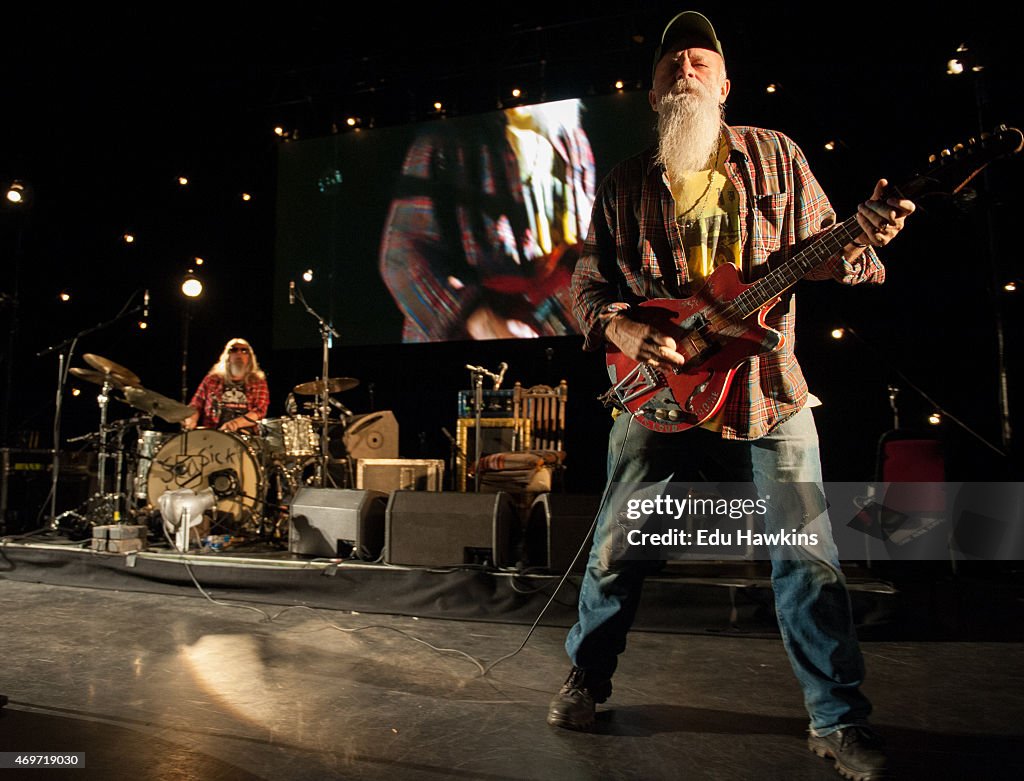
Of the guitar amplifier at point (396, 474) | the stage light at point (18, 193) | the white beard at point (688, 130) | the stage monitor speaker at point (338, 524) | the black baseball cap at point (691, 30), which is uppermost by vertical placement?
the stage light at point (18, 193)

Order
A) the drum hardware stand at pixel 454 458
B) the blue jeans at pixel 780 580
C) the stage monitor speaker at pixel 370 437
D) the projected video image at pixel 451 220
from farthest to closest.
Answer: the projected video image at pixel 451 220 → the drum hardware stand at pixel 454 458 → the stage monitor speaker at pixel 370 437 → the blue jeans at pixel 780 580

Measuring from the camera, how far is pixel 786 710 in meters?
2.03

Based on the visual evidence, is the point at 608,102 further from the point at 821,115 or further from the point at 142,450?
the point at 142,450

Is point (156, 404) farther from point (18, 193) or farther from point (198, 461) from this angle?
point (18, 193)

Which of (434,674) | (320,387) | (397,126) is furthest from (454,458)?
(434,674)

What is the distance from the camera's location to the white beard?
1.90 metres

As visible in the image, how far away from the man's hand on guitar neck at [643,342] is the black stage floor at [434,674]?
3.15ft

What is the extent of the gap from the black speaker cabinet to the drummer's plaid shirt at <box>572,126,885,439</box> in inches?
72.2

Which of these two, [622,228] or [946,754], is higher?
[622,228]

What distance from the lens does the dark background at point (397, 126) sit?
548 centimetres

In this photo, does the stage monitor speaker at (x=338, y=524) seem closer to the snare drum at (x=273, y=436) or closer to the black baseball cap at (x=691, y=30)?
the snare drum at (x=273, y=436)

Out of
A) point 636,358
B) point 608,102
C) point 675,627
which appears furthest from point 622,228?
point 608,102

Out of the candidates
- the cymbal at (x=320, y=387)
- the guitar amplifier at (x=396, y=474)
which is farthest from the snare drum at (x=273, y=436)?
the guitar amplifier at (x=396, y=474)

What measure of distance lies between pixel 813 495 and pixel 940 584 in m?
1.95
